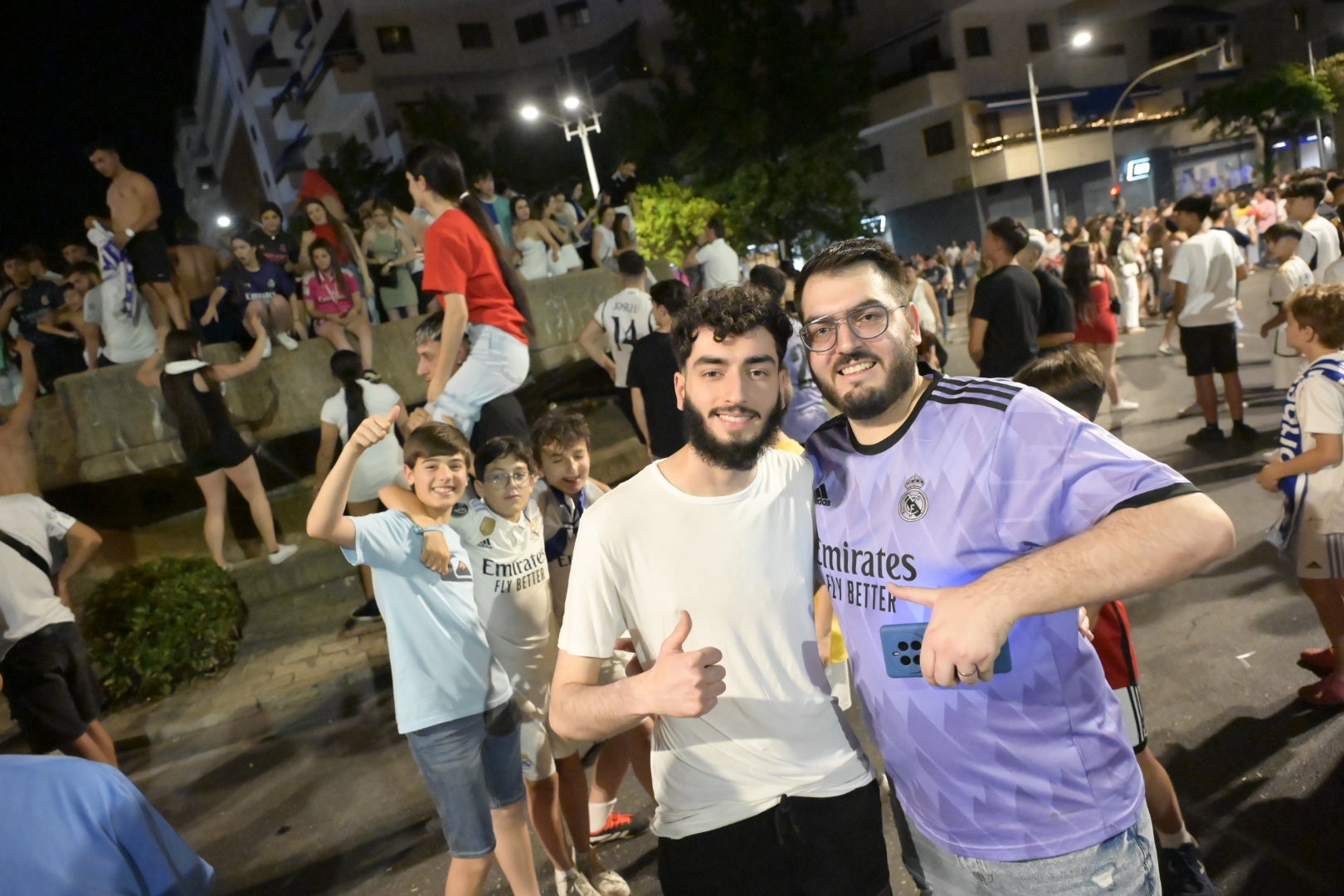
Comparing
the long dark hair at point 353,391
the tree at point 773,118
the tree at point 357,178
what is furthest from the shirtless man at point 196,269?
the tree at point 357,178

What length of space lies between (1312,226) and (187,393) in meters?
10.1

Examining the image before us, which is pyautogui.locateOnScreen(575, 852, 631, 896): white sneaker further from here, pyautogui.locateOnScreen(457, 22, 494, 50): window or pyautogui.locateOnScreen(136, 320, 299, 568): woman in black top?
pyautogui.locateOnScreen(457, 22, 494, 50): window

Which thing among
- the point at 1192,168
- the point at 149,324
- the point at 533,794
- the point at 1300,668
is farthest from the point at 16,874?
the point at 1192,168

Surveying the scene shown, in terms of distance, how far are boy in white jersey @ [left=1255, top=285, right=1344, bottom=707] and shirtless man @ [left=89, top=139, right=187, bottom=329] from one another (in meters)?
8.34

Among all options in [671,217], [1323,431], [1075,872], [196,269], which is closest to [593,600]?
[1075,872]

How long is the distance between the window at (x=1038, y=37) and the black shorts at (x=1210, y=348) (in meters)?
33.5

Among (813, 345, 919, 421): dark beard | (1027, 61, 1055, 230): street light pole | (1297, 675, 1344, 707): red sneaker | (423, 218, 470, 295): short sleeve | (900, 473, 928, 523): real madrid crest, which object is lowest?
(1297, 675, 1344, 707): red sneaker

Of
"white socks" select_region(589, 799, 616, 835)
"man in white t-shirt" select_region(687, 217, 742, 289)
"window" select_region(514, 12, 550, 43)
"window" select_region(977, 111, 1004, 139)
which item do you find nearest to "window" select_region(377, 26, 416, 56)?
"window" select_region(514, 12, 550, 43)

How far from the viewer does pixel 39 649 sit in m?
4.75

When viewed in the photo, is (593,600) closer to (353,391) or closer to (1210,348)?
(353,391)

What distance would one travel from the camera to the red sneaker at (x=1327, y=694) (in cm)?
378

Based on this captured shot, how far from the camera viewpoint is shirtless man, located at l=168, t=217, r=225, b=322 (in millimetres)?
8602

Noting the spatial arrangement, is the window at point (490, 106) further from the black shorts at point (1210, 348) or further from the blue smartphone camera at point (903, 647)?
the blue smartphone camera at point (903, 647)

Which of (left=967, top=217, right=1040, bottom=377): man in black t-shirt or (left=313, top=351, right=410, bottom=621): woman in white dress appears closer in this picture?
(left=967, top=217, right=1040, bottom=377): man in black t-shirt
